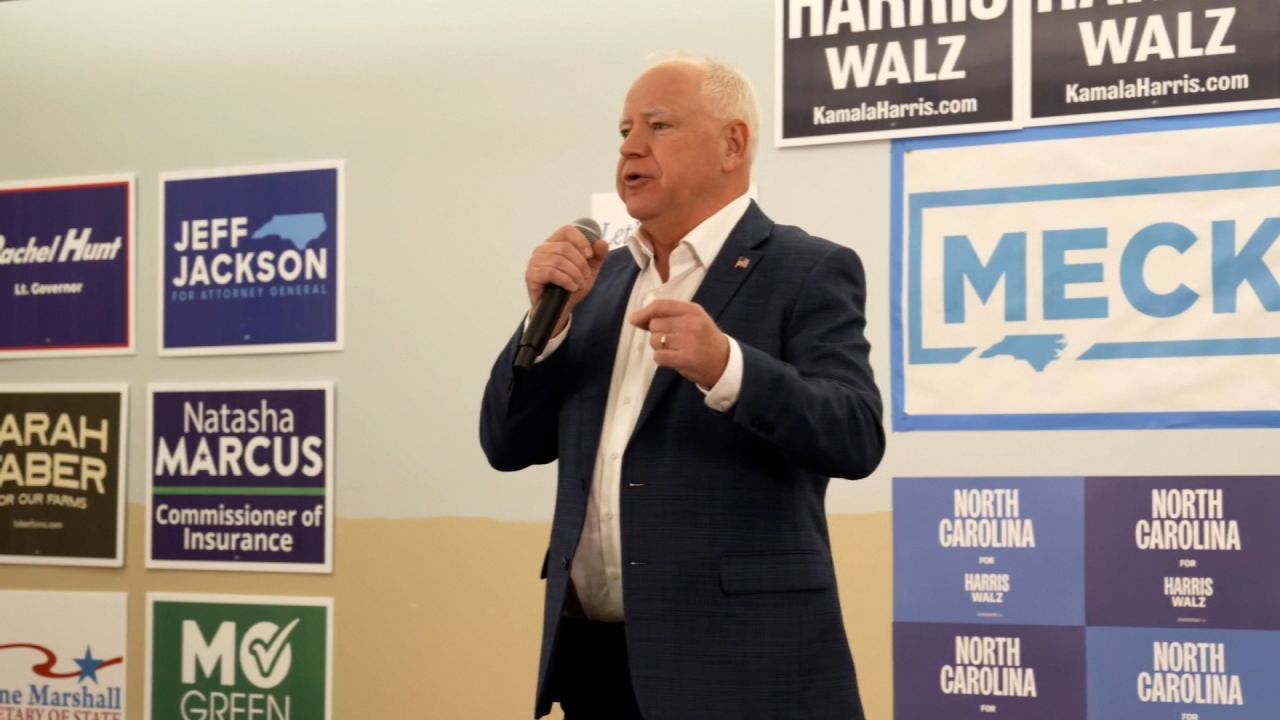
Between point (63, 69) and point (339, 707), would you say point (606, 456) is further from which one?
point (63, 69)

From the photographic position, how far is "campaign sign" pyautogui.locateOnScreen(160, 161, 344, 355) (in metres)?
4.09

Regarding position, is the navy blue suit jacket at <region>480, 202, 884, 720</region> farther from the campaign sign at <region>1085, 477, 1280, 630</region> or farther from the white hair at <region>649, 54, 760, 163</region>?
the campaign sign at <region>1085, 477, 1280, 630</region>

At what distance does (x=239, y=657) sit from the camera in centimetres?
411

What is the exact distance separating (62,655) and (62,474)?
0.54 meters

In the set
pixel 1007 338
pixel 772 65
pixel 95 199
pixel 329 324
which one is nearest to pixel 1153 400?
pixel 1007 338

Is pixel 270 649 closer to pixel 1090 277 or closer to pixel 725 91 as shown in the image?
pixel 1090 277

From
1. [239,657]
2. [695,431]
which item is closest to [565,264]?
[695,431]

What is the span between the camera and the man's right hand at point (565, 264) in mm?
1951

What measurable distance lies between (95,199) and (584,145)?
1.59 metres

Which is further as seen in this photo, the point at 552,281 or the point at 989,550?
the point at 989,550

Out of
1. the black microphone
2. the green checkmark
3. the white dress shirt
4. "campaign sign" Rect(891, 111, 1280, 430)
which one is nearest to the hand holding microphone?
the black microphone

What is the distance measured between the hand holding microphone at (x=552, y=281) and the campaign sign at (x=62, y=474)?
2.68 meters

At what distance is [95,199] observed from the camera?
4.35 meters

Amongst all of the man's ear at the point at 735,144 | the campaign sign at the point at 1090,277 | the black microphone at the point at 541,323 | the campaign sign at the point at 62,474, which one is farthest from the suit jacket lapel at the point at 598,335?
the campaign sign at the point at 62,474
